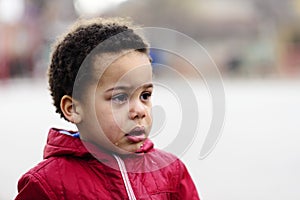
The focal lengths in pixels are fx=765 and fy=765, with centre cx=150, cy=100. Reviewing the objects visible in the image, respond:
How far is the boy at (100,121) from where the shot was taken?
190 cm

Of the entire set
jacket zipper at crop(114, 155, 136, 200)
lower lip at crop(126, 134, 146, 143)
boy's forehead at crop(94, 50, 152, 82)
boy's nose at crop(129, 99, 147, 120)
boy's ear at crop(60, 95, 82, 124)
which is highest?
boy's forehead at crop(94, 50, 152, 82)

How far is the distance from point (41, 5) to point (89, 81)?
21594 mm

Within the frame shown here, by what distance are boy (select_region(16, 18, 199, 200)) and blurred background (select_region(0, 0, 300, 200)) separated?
0.45 m

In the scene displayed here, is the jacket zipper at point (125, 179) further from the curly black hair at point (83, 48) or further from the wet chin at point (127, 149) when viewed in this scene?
the curly black hair at point (83, 48)

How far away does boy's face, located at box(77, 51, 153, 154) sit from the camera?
1.90m

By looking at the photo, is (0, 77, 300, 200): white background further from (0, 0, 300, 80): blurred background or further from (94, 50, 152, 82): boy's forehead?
(0, 0, 300, 80): blurred background

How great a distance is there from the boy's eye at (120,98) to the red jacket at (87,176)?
5.6 inches

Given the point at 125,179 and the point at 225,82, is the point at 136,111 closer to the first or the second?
the point at 125,179

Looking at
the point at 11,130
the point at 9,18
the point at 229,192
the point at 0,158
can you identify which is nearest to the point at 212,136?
the point at 229,192

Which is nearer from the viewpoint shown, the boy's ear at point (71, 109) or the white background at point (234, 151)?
the boy's ear at point (71, 109)

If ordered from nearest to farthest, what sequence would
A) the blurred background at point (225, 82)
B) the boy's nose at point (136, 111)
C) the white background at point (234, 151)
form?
the boy's nose at point (136, 111) → the white background at point (234, 151) → the blurred background at point (225, 82)

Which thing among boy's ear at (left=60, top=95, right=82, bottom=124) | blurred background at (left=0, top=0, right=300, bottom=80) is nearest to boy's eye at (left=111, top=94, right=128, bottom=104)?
boy's ear at (left=60, top=95, right=82, bottom=124)

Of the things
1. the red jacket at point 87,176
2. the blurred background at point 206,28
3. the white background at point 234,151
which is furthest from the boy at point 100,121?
the blurred background at point 206,28

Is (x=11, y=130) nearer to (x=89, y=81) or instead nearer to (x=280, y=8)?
(x=89, y=81)
